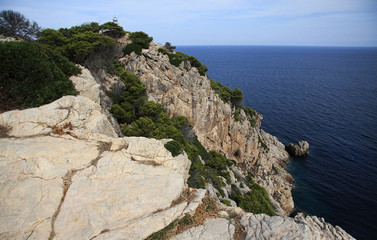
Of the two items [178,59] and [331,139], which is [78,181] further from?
[331,139]

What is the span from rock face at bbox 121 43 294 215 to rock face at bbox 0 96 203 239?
65.1 ft

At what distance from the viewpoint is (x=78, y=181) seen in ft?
37.7

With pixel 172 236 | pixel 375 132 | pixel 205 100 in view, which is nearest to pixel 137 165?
pixel 172 236

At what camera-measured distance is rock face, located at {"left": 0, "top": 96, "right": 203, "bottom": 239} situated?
993cm

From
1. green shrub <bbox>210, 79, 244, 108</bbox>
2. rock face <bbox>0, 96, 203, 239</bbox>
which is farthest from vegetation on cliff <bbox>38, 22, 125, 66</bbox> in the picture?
green shrub <bbox>210, 79, 244, 108</bbox>

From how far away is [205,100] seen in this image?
1585 inches

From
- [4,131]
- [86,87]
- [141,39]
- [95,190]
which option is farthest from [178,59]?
[95,190]

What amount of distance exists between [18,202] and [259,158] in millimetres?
47162

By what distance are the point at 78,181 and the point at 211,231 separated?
26.4ft

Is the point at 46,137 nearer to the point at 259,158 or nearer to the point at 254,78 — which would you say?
the point at 259,158

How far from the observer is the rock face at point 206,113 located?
37.3 meters

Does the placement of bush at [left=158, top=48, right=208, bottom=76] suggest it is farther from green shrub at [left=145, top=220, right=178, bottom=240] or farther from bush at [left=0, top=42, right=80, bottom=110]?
green shrub at [left=145, top=220, right=178, bottom=240]

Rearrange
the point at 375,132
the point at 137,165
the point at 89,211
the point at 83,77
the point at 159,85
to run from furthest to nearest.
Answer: the point at 375,132, the point at 159,85, the point at 83,77, the point at 137,165, the point at 89,211

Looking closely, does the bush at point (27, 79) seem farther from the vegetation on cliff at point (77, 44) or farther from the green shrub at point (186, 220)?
the vegetation on cliff at point (77, 44)
